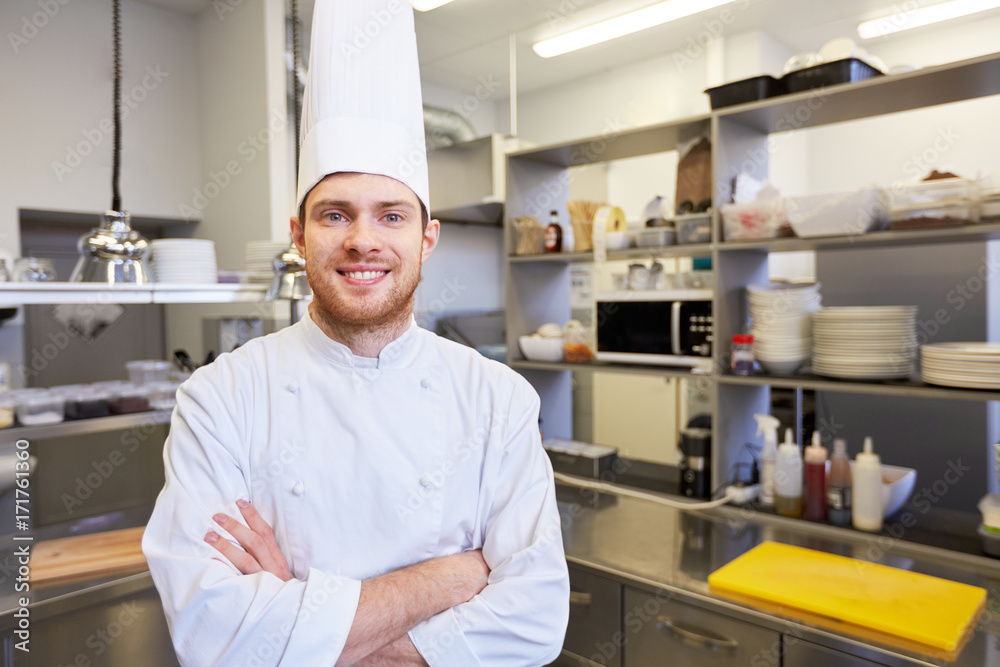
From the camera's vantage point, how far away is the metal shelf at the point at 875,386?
5.60ft

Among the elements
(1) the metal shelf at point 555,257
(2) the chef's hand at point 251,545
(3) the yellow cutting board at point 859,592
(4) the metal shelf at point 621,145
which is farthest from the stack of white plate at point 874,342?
(2) the chef's hand at point 251,545

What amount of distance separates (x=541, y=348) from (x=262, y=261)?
1106 mm

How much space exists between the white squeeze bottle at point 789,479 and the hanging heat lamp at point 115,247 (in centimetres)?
190

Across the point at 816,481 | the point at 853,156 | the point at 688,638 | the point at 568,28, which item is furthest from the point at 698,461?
the point at 853,156

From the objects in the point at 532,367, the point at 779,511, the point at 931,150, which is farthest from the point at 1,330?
the point at 931,150

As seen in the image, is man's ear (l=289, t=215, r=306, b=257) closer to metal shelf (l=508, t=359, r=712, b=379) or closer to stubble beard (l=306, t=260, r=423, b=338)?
stubble beard (l=306, t=260, r=423, b=338)

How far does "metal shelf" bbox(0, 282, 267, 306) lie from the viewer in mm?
1609

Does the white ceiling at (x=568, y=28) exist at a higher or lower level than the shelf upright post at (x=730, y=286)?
higher

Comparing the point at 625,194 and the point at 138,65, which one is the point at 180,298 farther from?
the point at 625,194

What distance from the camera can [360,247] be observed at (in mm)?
1149

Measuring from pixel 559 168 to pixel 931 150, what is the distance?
2662mm

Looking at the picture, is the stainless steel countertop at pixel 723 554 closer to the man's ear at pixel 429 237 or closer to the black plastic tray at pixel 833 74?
the man's ear at pixel 429 237

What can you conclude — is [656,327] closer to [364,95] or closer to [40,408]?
[364,95]

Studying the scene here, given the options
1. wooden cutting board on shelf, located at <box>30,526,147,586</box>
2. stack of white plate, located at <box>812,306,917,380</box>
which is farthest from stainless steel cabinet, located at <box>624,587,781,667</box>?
wooden cutting board on shelf, located at <box>30,526,147,586</box>
